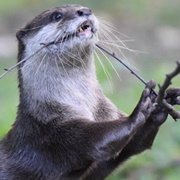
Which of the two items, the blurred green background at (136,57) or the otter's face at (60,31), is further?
the blurred green background at (136,57)

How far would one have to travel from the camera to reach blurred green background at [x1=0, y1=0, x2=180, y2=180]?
6.61m

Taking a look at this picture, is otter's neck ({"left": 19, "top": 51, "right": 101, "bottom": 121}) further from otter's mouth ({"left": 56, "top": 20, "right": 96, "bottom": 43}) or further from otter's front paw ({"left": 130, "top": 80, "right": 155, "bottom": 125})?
otter's front paw ({"left": 130, "top": 80, "right": 155, "bottom": 125})

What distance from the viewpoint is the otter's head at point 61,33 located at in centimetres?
490

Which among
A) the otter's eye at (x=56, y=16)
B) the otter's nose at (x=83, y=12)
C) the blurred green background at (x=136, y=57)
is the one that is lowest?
the blurred green background at (x=136, y=57)

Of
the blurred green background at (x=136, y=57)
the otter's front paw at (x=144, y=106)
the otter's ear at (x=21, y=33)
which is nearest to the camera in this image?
the otter's front paw at (x=144, y=106)

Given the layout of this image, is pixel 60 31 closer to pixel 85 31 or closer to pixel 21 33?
pixel 85 31

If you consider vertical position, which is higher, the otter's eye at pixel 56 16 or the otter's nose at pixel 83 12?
the otter's eye at pixel 56 16

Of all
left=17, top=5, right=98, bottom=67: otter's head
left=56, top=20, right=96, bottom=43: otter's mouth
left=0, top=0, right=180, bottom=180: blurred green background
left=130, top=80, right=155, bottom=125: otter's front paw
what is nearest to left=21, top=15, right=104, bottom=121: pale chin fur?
left=17, top=5, right=98, bottom=67: otter's head

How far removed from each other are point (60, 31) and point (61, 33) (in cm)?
2

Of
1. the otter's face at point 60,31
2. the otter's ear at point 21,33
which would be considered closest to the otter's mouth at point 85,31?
the otter's face at point 60,31

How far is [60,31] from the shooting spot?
16.3 ft

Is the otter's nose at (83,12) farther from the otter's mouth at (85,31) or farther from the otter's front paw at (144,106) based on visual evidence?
the otter's front paw at (144,106)

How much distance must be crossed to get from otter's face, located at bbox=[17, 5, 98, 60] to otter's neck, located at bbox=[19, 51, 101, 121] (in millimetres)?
87

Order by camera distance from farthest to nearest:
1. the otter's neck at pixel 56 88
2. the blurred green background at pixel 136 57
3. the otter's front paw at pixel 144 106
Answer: the blurred green background at pixel 136 57 < the otter's neck at pixel 56 88 < the otter's front paw at pixel 144 106
